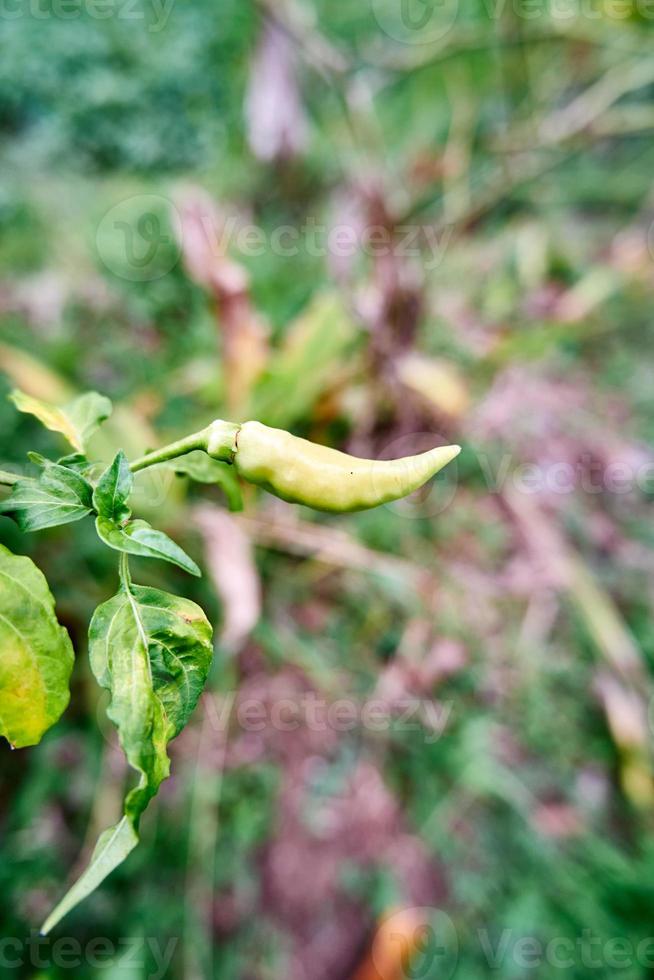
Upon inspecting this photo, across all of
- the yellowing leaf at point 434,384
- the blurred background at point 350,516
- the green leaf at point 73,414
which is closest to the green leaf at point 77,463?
the green leaf at point 73,414

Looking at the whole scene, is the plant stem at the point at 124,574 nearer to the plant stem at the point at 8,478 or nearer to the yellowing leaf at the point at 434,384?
the plant stem at the point at 8,478

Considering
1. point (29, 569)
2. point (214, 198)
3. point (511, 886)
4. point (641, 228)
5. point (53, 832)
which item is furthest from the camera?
point (641, 228)

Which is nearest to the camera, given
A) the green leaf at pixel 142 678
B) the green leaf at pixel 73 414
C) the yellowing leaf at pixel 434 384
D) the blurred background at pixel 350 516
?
the green leaf at pixel 142 678

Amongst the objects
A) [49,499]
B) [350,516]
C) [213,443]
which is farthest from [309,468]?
[350,516]

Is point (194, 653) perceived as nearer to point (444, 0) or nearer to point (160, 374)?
point (160, 374)

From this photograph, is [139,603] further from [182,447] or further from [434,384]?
[434,384]

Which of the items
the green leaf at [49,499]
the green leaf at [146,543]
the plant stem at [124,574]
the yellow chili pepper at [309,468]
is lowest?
the plant stem at [124,574]

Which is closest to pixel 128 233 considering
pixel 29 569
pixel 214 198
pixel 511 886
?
pixel 214 198
